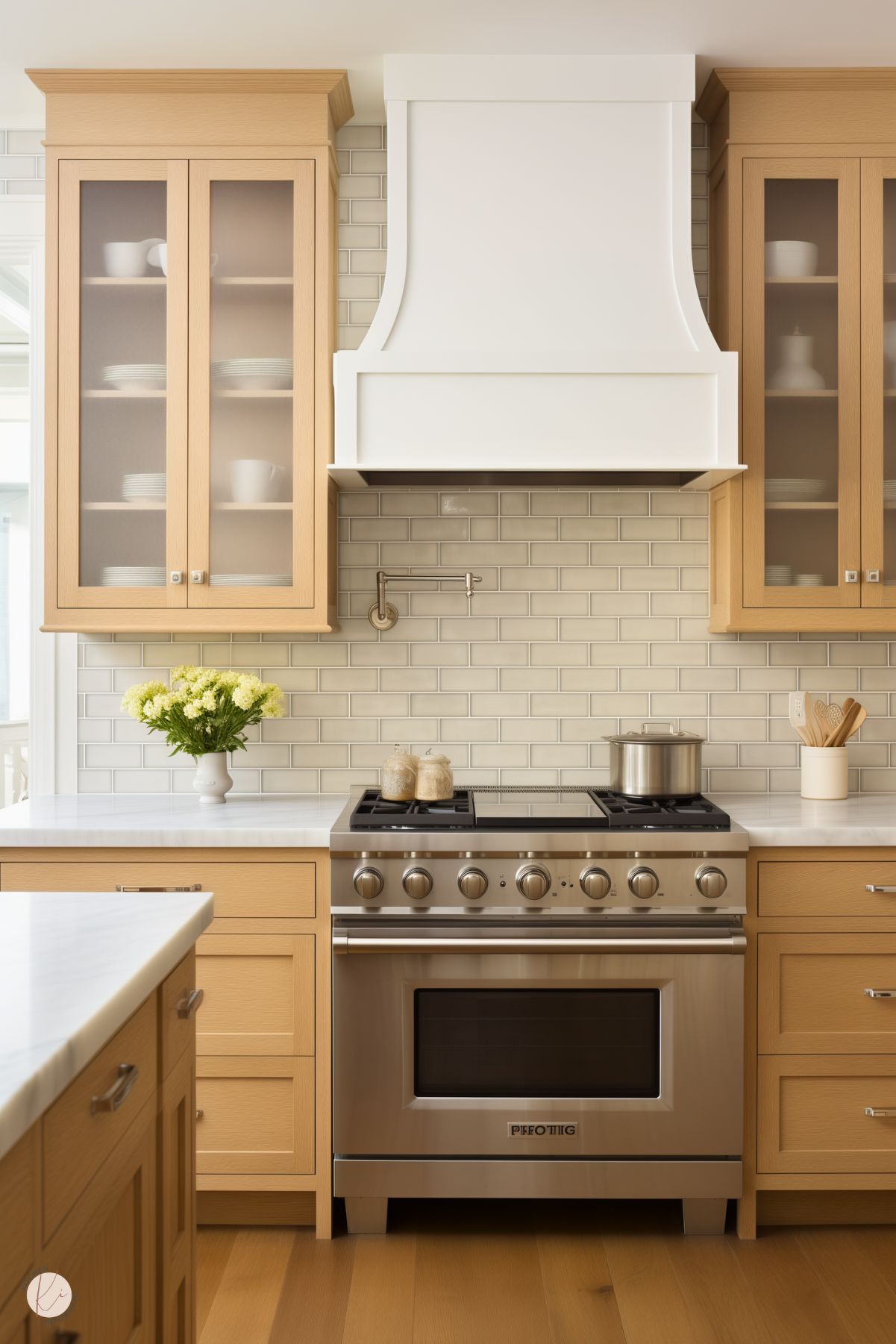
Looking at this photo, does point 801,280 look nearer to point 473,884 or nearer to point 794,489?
point 794,489

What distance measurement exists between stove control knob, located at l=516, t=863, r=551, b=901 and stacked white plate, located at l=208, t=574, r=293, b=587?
3.32 feet

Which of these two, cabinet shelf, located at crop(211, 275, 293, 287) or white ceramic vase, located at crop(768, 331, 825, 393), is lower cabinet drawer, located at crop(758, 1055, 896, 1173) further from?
cabinet shelf, located at crop(211, 275, 293, 287)

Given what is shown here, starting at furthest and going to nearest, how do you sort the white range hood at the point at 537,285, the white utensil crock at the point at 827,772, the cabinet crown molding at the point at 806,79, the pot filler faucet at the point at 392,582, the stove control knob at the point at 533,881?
the pot filler faucet at the point at 392,582
the white utensil crock at the point at 827,772
the cabinet crown molding at the point at 806,79
the white range hood at the point at 537,285
the stove control knob at the point at 533,881

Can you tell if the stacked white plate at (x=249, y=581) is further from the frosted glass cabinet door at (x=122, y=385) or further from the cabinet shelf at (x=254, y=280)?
the cabinet shelf at (x=254, y=280)

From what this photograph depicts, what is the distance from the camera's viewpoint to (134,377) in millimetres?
2906

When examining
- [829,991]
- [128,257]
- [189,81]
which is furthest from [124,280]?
[829,991]

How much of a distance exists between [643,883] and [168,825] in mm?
1177

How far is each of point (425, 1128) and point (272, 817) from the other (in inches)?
33.5

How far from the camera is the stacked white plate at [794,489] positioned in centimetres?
293

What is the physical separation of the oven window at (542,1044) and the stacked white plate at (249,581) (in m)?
1.15

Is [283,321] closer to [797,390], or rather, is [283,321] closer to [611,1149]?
[797,390]

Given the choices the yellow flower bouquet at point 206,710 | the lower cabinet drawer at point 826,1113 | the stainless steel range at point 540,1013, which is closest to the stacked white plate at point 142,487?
the yellow flower bouquet at point 206,710

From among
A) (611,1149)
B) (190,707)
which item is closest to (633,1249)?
(611,1149)

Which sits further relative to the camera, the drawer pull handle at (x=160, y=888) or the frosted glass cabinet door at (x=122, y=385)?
the frosted glass cabinet door at (x=122, y=385)
